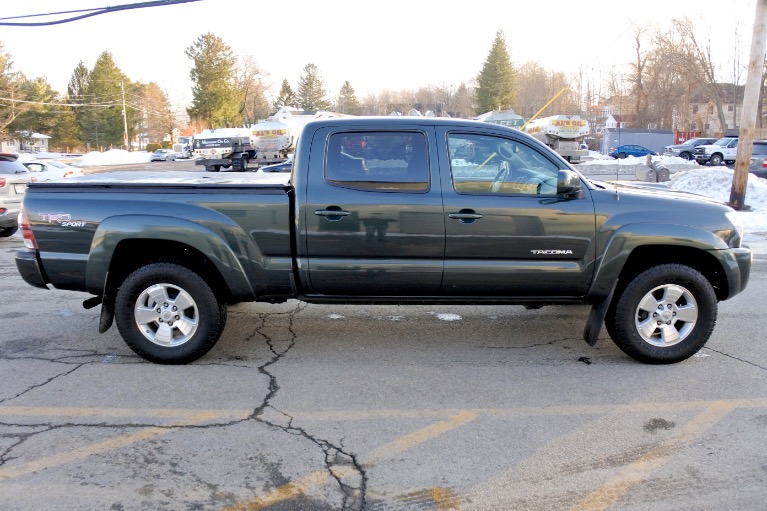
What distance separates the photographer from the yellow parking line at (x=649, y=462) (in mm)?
2973

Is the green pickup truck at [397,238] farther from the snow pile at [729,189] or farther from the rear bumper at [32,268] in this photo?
the snow pile at [729,189]

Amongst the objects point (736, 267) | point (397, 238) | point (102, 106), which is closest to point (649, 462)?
point (736, 267)

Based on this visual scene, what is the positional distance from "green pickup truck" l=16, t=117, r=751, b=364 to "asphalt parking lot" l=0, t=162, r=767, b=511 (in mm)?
478

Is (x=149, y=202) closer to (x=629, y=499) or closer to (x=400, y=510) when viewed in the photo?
(x=400, y=510)

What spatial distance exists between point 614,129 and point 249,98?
58.0 meters

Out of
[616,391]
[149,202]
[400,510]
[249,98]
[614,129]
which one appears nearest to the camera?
[400,510]

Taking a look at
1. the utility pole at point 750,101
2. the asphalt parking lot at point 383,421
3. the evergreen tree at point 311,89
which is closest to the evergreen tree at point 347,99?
the evergreen tree at point 311,89

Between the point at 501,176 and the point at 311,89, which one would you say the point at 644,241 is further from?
the point at 311,89

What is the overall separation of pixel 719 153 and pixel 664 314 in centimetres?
3660

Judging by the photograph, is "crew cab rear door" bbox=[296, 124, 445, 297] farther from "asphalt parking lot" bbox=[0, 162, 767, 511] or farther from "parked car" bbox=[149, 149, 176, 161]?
"parked car" bbox=[149, 149, 176, 161]

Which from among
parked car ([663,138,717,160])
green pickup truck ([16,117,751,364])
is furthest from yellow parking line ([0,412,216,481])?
parked car ([663,138,717,160])

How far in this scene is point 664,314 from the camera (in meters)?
4.67

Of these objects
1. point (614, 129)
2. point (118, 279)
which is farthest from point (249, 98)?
point (118, 279)

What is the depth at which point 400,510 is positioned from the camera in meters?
2.90
